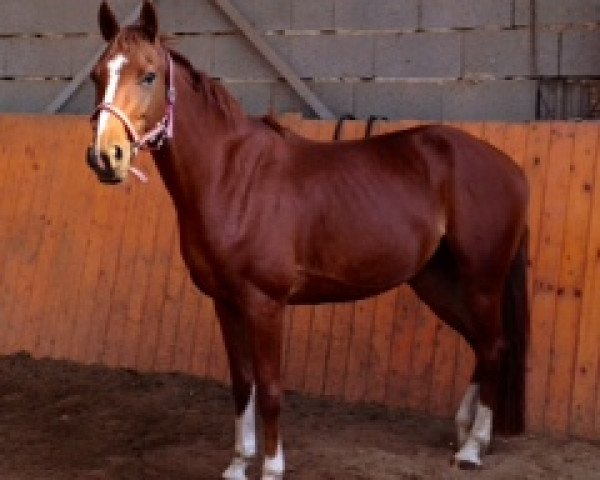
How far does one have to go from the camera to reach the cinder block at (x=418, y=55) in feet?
17.1

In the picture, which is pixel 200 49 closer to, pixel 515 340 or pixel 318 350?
pixel 318 350

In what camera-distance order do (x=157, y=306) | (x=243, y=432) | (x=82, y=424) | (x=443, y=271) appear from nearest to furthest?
(x=243, y=432) < (x=443, y=271) < (x=82, y=424) < (x=157, y=306)

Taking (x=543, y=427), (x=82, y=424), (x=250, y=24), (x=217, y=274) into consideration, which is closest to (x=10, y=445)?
(x=82, y=424)

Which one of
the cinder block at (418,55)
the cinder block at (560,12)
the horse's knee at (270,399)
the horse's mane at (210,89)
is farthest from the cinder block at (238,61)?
the horse's knee at (270,399)

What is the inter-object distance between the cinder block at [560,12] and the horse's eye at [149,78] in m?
2.51

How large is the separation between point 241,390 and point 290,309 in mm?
1301

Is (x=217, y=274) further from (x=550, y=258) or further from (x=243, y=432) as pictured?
(x=550, y=258)

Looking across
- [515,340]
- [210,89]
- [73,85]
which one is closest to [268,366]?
[210,89]

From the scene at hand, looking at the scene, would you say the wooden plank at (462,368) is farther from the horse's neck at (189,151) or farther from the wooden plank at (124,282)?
the wooden plank at (124,282)

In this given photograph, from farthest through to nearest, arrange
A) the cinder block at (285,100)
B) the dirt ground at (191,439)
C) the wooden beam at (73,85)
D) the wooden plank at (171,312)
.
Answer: the wooden beam at (73,85), the cinder block at (285,100), the wooden plank at (171,312), the dirt ground at (191,439)

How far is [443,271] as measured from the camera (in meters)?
4.18

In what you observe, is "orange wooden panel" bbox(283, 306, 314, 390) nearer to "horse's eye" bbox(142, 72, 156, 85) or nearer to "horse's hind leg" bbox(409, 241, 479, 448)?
"horse's hind leg" bbox(409, 241, 479, 448)

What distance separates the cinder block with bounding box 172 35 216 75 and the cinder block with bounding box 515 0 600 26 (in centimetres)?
196

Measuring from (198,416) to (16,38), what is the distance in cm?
330
